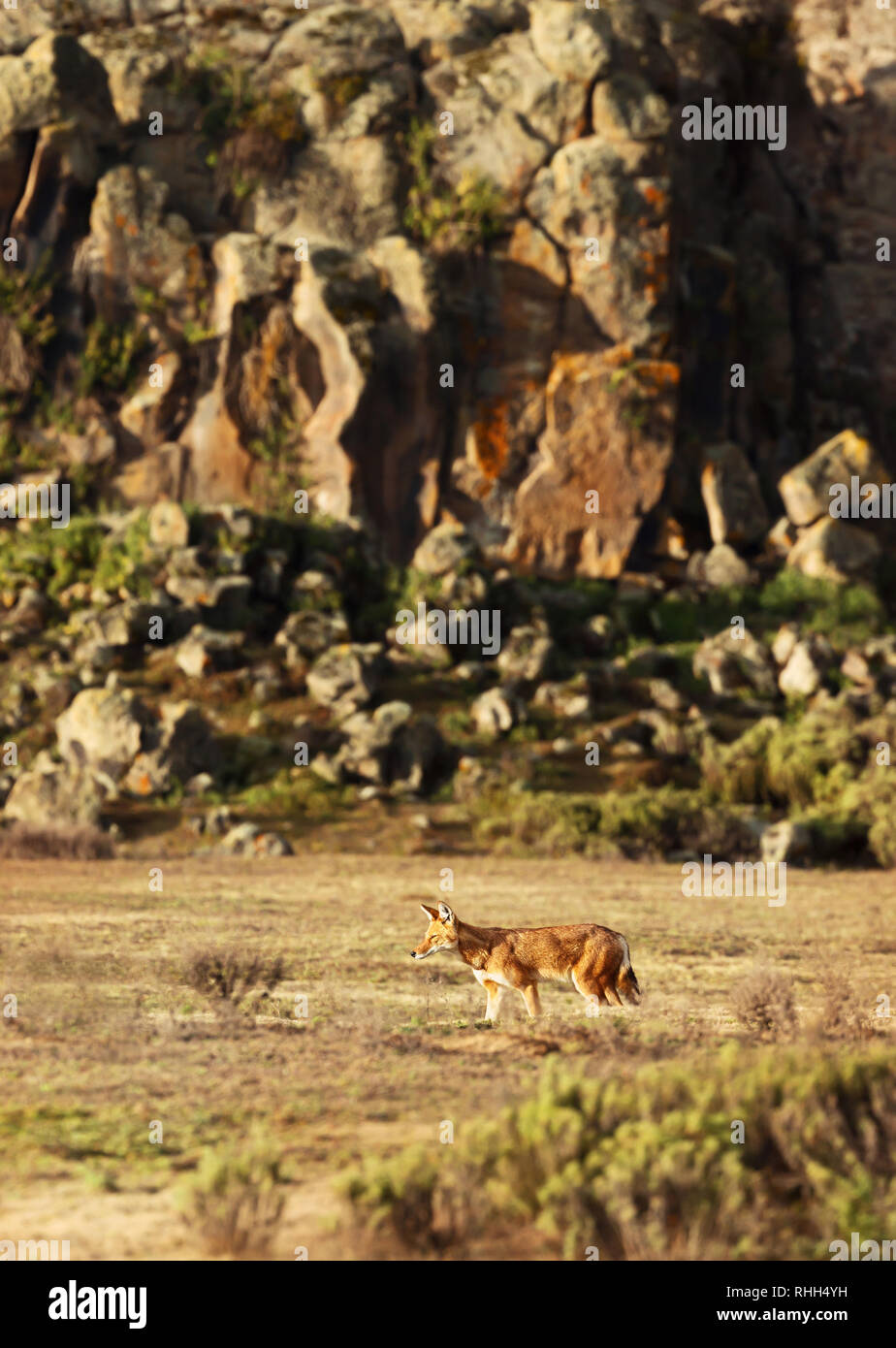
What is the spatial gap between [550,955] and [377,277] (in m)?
23.5

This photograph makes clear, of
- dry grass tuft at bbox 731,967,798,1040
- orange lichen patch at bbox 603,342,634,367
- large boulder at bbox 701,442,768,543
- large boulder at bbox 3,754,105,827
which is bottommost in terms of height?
dry grass tuft at bbox 731,967,798,1040

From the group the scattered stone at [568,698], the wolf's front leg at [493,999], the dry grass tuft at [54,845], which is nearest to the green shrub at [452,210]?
the scattered stone at [568,698]

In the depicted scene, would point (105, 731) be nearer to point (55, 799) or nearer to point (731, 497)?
point (55, 799)

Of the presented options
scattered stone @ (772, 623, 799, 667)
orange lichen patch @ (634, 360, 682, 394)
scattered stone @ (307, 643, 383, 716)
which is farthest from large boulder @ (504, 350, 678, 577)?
scattered stone @ (307, 643, 383, 716)

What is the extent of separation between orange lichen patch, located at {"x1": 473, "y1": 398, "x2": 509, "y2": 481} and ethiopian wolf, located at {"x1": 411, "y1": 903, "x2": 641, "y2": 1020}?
22.5m

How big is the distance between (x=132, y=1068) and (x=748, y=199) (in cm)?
3205

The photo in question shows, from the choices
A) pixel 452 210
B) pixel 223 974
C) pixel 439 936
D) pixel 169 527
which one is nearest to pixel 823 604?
pixel 452 210

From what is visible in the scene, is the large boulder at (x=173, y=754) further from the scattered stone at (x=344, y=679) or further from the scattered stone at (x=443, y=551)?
the scattered stone at (x=443, y=551)

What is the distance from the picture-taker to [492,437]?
30.3 m

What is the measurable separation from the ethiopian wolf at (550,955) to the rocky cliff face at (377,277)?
21.5 meters

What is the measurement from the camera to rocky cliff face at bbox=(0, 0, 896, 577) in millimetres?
29625

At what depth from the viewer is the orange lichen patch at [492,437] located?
30.2m

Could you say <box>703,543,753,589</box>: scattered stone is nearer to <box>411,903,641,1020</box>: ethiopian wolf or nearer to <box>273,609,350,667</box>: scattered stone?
<box>273,609,350,667</box>: scattered stone
